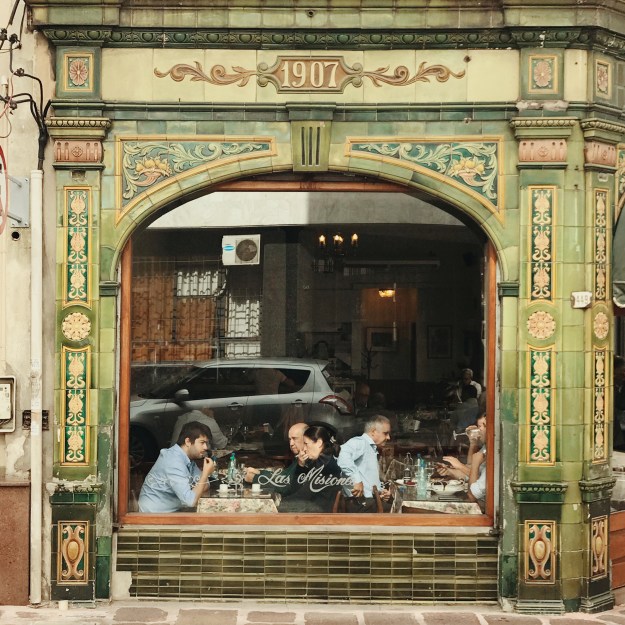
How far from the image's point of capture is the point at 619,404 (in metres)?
10.3

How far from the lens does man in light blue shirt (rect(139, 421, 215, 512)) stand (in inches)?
356

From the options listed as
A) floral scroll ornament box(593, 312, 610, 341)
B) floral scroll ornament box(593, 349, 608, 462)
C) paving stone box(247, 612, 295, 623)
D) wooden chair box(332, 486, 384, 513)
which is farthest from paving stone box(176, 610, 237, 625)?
floral scroll ornament box(593, 312, 610, 341)

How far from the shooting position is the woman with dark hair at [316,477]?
356 inches

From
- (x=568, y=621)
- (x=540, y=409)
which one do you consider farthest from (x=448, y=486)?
(x=568, y=621)

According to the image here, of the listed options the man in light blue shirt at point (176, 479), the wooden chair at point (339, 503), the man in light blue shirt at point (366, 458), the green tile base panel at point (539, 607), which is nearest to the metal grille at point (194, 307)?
the man in light blue shirt at point (176, 479)

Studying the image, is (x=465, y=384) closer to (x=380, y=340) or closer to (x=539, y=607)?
(x=380, y=340)

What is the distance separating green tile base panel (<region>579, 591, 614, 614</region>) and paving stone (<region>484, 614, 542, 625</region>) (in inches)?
18.5

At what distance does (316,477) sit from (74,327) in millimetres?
2337

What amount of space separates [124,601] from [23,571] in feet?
2.77

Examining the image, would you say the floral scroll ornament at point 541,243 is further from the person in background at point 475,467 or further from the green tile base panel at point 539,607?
the green tile base panel at point 539,607

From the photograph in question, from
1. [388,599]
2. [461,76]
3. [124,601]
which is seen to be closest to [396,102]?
[461,76]

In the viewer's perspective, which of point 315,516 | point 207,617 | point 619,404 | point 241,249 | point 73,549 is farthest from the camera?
point 619,404

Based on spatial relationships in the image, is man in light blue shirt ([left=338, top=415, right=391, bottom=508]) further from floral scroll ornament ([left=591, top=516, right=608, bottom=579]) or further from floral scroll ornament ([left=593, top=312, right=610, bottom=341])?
floral scroll ornament ([left=593, top=312, right=610, bottom=341])

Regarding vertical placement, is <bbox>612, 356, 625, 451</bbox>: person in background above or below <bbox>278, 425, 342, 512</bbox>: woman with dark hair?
above
